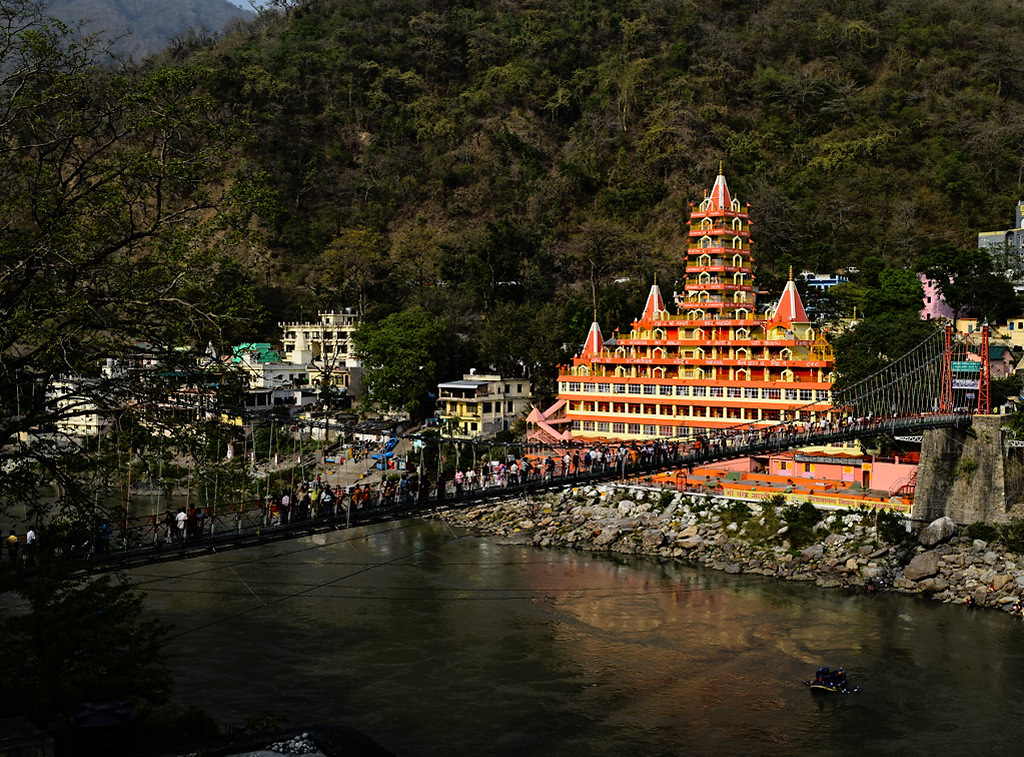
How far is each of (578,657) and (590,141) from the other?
47.0 m

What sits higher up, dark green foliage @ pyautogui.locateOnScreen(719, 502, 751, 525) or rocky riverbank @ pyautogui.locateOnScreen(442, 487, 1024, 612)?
dark green foliage @ pyautogui.locateOnScreen(719, 502, 751, 525)

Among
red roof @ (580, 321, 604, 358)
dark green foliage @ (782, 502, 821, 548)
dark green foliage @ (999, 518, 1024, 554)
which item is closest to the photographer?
dark green foliage @ (999, 518, 1024, 554)

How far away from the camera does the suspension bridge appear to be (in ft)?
46.6

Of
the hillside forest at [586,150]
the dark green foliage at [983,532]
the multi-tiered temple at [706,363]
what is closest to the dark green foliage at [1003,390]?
the hillside forest at [586,150]

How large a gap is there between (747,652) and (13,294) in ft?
43.9

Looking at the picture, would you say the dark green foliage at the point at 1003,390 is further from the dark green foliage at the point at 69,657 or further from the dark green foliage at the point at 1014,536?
the dark green foliage at the point at 69,657

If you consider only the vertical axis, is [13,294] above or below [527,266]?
below

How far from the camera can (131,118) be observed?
12883 millimetres

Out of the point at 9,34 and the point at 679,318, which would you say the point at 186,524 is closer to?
the point at 9,34

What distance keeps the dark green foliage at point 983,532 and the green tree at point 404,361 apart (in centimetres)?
2086

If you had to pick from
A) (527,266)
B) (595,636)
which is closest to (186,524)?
(595,636)

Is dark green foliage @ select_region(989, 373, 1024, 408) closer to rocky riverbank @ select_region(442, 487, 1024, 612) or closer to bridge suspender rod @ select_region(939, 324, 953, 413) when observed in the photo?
bridge suspender rod @ select_region(939, 324, 953, 413)

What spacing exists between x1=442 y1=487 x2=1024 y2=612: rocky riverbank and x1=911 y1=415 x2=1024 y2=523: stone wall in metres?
0.77

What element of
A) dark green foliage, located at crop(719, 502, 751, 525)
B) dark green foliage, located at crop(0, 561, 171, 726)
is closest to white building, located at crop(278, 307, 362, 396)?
dark green foliage, located at crop(719, 502, 751, 525)
